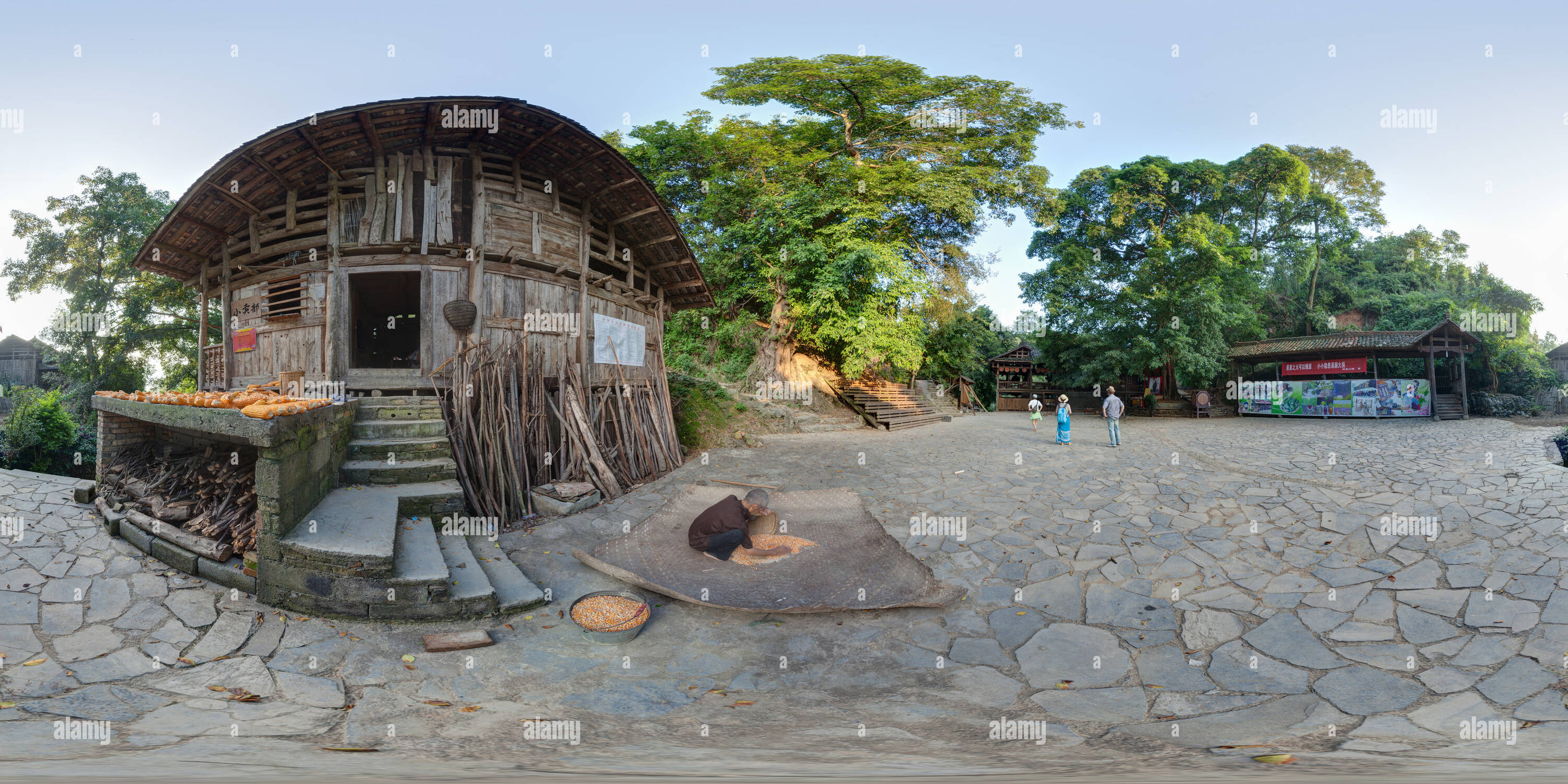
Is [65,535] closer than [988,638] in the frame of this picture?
No

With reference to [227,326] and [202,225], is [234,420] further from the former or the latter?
[227,326]

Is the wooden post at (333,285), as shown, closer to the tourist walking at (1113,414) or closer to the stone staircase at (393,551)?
the stone staircase at (393,551)

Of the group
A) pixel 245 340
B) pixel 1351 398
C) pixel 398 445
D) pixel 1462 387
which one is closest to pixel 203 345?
pixel 245 340

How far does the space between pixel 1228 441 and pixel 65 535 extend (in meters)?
19.3

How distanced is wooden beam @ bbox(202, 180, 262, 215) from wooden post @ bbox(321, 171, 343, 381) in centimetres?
128

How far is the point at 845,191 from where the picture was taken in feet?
61.5

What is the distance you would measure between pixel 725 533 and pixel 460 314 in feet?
18.5

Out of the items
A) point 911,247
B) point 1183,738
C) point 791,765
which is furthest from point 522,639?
point 911,247

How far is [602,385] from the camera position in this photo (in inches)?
430

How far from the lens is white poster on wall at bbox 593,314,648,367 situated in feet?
35.7

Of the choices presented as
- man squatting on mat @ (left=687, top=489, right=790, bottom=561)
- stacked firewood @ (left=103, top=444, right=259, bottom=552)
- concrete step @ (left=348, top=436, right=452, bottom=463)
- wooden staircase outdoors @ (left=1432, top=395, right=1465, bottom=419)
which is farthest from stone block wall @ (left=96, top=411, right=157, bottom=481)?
wooden staircase outdoors @ (left=1432, top=395, right=1465, bottom=419)

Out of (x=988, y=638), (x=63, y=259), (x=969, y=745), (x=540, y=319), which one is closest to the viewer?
(x=969, y=745)

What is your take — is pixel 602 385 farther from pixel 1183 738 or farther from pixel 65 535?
pixel 1183 738

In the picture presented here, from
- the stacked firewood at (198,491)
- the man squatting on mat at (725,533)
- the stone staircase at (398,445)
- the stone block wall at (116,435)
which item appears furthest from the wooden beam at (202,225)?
the man squatting on mat at (725,533)
